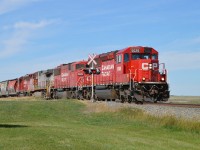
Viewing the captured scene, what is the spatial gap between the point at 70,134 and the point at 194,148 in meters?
3.67

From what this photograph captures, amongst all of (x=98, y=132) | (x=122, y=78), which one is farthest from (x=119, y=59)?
(x=98, y=132)

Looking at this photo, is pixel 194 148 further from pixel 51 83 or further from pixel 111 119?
pixel 51 83

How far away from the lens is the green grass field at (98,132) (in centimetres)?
1039

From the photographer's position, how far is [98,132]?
43.7ft

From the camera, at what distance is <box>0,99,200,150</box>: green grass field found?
10.4 metres

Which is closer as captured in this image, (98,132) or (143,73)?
(98,132)

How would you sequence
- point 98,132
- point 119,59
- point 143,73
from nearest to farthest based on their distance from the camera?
point 98,132 → point 143,73 → point 119,59

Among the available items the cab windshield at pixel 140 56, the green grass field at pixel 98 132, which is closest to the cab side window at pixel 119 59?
the cab windshield at pixel 140 56

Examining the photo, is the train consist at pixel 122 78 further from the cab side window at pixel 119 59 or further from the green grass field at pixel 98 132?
the green grass field at pixel 98 132

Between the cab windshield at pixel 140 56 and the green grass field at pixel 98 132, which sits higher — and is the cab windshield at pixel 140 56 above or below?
above

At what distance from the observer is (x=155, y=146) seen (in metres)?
11.2

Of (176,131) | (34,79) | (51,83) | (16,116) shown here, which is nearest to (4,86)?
(34,79)

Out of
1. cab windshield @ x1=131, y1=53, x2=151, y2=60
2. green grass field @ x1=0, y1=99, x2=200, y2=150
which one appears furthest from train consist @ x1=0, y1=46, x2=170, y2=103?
green grass field @ x1=0, y1=99, x2=200, y2=150

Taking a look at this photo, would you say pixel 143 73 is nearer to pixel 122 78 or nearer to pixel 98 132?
pixel 122 78
